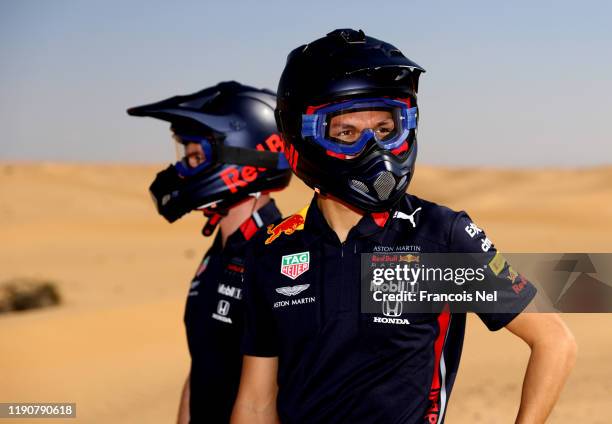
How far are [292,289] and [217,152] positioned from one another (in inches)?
66.1

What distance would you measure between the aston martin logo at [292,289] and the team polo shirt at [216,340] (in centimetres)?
88

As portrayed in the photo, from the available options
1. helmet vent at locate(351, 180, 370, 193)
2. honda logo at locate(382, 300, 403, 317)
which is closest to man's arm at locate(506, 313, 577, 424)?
honda logo at locate(382, 300, 403, 317)

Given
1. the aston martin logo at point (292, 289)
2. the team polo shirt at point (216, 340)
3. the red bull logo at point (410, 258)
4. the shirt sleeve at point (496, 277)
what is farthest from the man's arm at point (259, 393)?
the shirt sleeve at point (496, 277)

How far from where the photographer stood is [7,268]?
22875mm

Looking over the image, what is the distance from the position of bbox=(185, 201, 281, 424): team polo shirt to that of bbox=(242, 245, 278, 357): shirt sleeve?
2.44ft

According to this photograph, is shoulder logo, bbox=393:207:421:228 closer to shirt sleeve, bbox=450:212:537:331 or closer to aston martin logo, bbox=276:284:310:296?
shirt sleeve, bbox=450:212:537:331

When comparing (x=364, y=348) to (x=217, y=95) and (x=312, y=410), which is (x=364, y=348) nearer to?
(x=312, y=410)

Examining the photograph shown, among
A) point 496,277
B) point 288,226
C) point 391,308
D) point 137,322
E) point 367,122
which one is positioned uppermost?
point 367,122

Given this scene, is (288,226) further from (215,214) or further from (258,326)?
(215,214)

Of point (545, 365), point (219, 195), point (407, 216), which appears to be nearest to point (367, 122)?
point (407, 216)

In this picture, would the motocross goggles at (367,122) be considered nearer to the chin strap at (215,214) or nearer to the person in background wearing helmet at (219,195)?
the person in background wearing helmet at (219,195)

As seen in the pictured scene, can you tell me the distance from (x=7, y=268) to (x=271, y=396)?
69.8 feet

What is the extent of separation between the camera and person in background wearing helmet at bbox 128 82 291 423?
159 inches

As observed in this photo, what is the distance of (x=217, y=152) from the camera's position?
4.58 m
